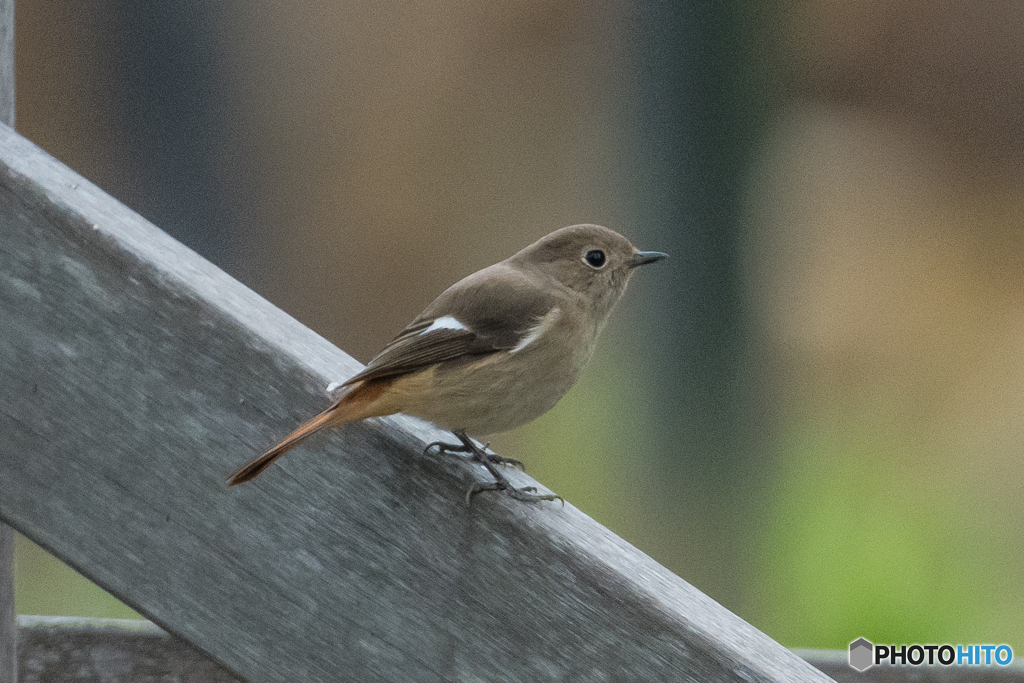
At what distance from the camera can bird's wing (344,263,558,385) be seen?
198cm

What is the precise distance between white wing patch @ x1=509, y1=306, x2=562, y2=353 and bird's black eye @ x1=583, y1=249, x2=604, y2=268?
0.79ft

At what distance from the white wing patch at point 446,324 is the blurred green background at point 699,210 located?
1274mm

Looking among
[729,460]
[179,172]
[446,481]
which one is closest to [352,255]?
[179,172]

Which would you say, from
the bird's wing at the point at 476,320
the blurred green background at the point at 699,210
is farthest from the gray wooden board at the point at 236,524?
the blurred green background at the point at 699,210

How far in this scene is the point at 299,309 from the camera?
337 centimetres

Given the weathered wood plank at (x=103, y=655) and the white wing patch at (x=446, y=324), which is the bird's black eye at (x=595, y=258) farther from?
the weathered wood plank at (x=103, y=655)

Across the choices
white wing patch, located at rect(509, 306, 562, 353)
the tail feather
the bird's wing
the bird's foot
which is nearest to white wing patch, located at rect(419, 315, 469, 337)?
the bird's wing

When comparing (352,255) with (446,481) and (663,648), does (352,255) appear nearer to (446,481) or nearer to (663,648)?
(446,481)

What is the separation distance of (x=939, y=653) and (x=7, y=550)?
211 cm

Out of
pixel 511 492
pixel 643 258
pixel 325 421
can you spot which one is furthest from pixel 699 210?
pixel 325 421

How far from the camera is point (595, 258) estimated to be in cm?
243

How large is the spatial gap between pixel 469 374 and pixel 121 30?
6.12 ft

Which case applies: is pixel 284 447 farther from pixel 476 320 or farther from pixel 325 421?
pixel 476 320

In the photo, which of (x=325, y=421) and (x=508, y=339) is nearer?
(x=325, y=421)
